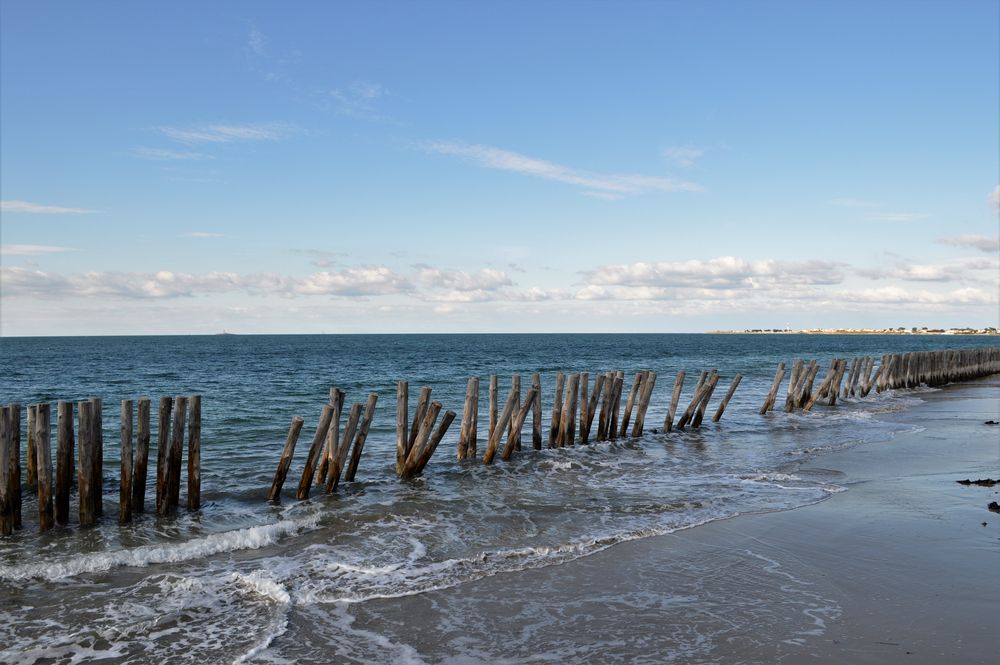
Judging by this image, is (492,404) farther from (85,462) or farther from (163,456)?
(85,462)

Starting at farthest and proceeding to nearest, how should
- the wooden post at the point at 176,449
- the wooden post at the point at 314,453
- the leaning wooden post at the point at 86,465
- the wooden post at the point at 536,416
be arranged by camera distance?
the wooden post at the point at 536,416 < the wooden post at the point at 314,453 < the wooden post at the point at 176,449 < the leaning wooden post at the point at 86,465

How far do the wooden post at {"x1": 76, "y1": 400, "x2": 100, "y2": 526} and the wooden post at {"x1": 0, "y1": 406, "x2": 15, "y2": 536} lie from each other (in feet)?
2.36

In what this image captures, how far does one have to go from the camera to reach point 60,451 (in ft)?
29.0

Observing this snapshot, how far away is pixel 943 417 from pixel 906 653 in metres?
18.9

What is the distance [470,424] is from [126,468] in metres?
6.05

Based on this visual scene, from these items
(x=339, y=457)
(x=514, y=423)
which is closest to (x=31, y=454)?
(x=339, y=457)

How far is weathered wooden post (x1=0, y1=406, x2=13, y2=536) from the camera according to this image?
820 centimetres

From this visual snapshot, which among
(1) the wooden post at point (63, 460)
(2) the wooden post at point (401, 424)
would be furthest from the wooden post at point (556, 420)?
(1) the wooden post at point (63, 460)

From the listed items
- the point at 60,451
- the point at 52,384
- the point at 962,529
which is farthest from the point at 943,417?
the point at 52,384

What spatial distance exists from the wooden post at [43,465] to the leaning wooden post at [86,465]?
33 centimetres

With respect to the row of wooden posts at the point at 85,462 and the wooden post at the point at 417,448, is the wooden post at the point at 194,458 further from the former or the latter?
the wooden post at the point at 417,448

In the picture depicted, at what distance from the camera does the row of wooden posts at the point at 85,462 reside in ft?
27.7

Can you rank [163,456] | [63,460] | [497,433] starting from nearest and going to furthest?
[63,460] → [163,456] → [497,433]

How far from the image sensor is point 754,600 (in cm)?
649
